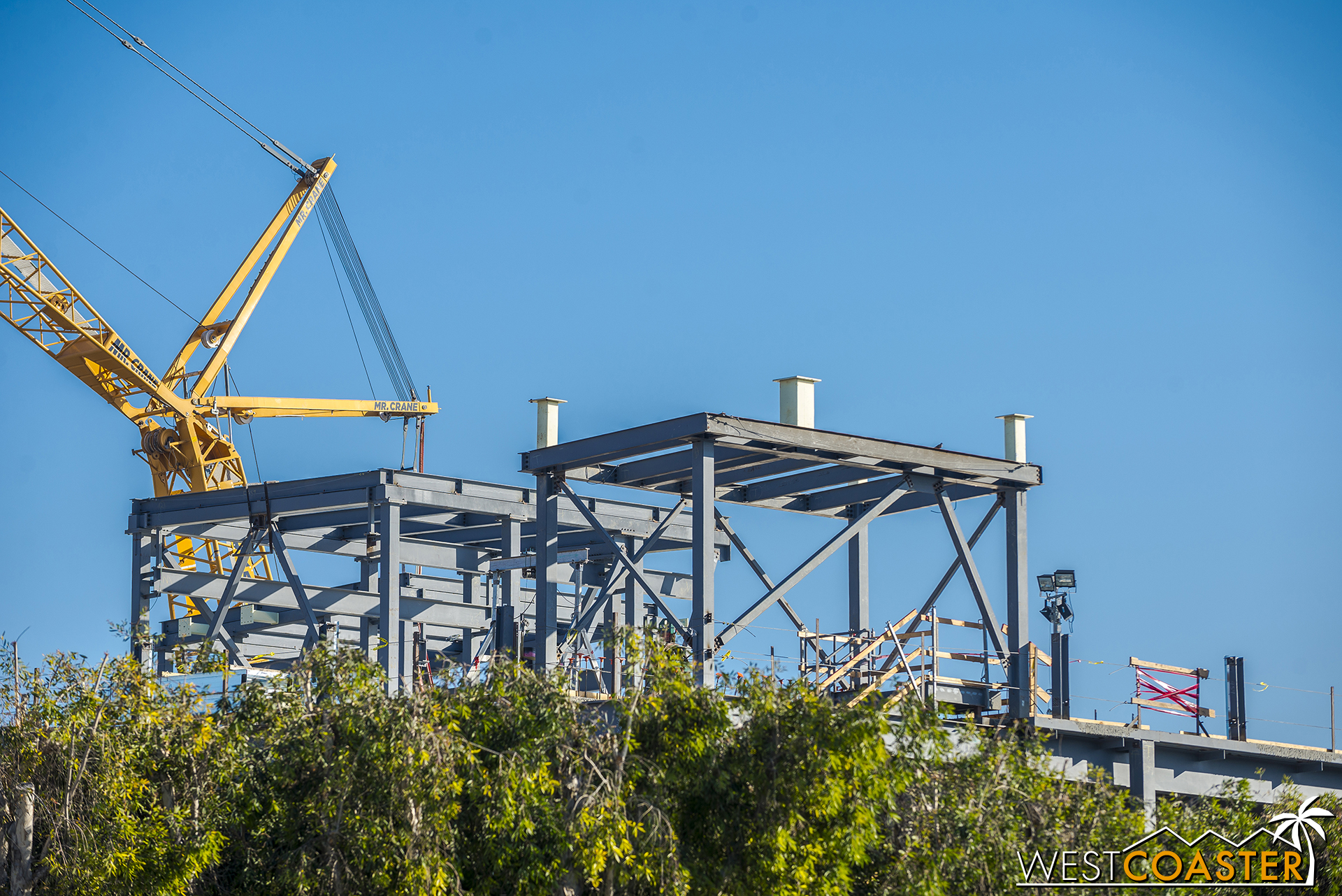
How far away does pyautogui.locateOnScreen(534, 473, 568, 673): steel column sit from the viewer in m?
29.9

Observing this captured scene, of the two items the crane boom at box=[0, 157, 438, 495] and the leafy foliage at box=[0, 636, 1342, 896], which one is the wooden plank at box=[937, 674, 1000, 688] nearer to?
the leafy foliage at box=[0, 636, 1342, 896]

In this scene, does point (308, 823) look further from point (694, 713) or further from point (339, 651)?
point (694, 713)

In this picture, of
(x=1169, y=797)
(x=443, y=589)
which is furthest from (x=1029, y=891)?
(x=443, y=589)

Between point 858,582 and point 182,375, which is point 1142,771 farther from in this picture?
point 182,375

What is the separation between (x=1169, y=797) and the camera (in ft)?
99.0

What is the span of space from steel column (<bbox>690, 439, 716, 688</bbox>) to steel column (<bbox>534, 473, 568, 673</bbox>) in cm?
363

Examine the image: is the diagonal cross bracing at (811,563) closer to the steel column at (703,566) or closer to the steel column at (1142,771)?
the steel column at (703,566)

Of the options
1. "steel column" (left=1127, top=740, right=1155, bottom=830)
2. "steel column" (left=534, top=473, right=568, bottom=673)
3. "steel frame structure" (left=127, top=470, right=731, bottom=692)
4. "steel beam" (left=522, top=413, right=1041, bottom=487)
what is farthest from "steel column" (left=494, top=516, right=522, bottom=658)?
"steel column" (left=1127, top=740, right=1155, bottom=830)

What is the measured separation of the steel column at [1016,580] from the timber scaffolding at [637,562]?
4 centimetres

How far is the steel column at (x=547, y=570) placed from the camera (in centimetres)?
2992

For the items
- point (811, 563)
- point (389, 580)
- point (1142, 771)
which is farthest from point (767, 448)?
point (389, 580)

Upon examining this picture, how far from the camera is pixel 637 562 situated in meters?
29.7

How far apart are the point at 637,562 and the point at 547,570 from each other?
5.54 feet

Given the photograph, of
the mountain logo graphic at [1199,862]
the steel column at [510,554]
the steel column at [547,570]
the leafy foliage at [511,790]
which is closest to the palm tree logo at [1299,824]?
the mountain logo graphic at [1199,862]
